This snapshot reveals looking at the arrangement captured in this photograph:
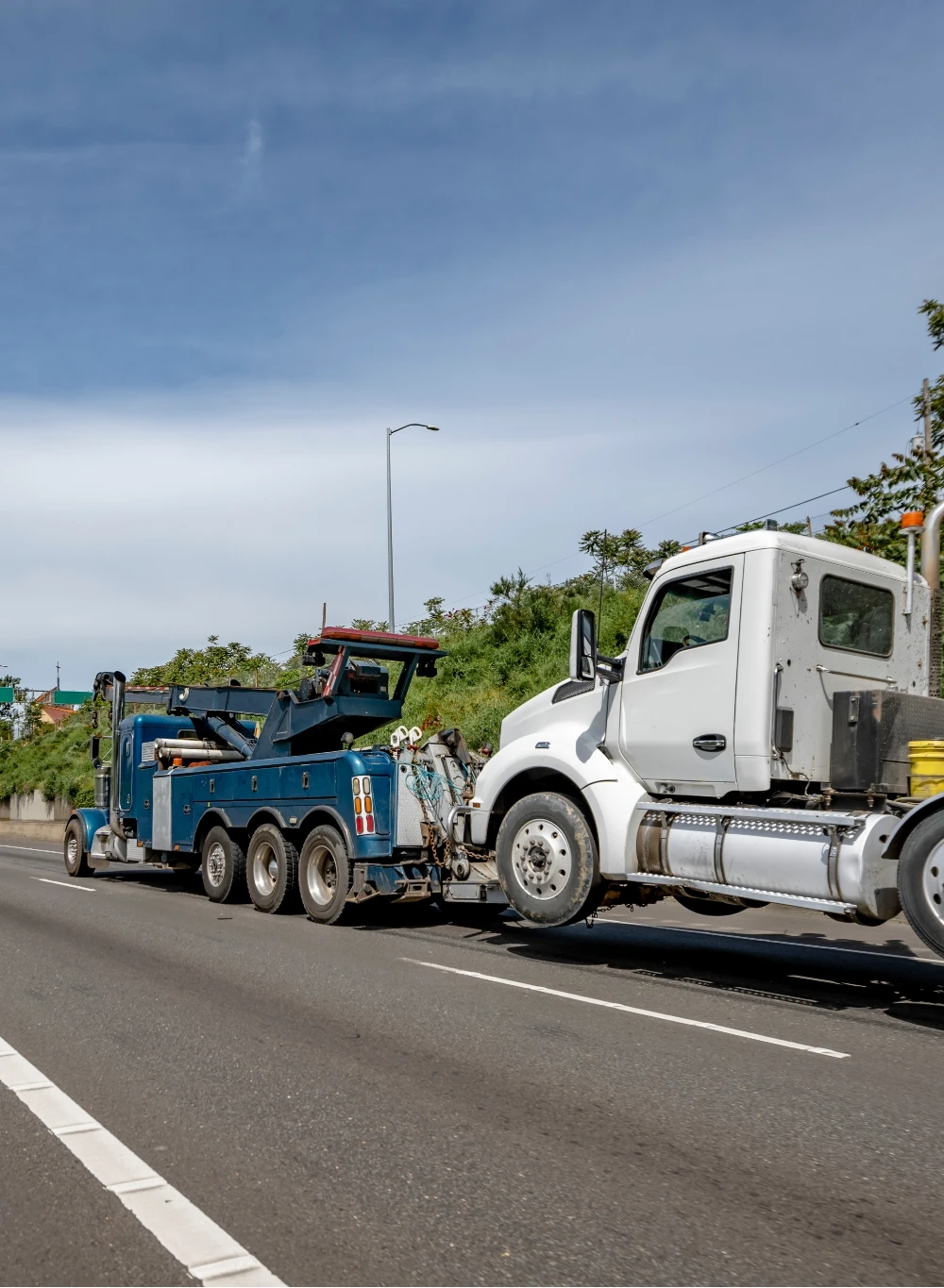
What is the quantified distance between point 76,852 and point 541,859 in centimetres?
1224

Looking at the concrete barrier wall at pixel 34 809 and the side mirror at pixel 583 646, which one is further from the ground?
the side mirror at pixel 583 646

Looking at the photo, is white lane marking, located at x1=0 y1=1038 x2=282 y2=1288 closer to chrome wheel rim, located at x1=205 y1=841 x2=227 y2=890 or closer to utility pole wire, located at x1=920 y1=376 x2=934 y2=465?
chrome wheel rim, located at x1=205 y1=841 x2=227 y2=890

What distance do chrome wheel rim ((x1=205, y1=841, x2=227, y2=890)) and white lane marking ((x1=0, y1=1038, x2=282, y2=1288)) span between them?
8384mm

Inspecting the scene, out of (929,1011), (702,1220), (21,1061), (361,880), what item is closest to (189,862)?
(361,880)

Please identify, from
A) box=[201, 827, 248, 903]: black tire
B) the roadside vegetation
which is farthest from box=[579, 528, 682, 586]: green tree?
box=[201, 827, 248, 903]: black tire

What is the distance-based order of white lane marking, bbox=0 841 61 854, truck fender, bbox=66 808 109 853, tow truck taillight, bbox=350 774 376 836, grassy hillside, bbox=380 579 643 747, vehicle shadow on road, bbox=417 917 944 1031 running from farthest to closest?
white lane marking, bbox=0 841 61 854 → grassy hillside, bbox=380 579 643 747 → truck fender, bbox=66 808 109 853 → tow truck taillight, bbox=350 774 376 836 → vehicle shadow on road, bbox=417 917 944 1031

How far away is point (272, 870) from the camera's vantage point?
43.5 feet

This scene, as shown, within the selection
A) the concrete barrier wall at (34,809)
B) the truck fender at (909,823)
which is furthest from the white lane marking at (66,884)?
the concrete barrier wall at (34,809)

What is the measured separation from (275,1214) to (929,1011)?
520 centimetres

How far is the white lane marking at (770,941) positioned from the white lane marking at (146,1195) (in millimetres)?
7043

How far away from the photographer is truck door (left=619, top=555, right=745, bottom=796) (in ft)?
27.8

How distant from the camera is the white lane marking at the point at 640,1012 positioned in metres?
6.60

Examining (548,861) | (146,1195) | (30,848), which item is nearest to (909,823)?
(548,861)

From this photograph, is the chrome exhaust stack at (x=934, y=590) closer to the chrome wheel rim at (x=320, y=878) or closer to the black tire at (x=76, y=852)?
the chrome wheel rim at (x=320, y=878)
